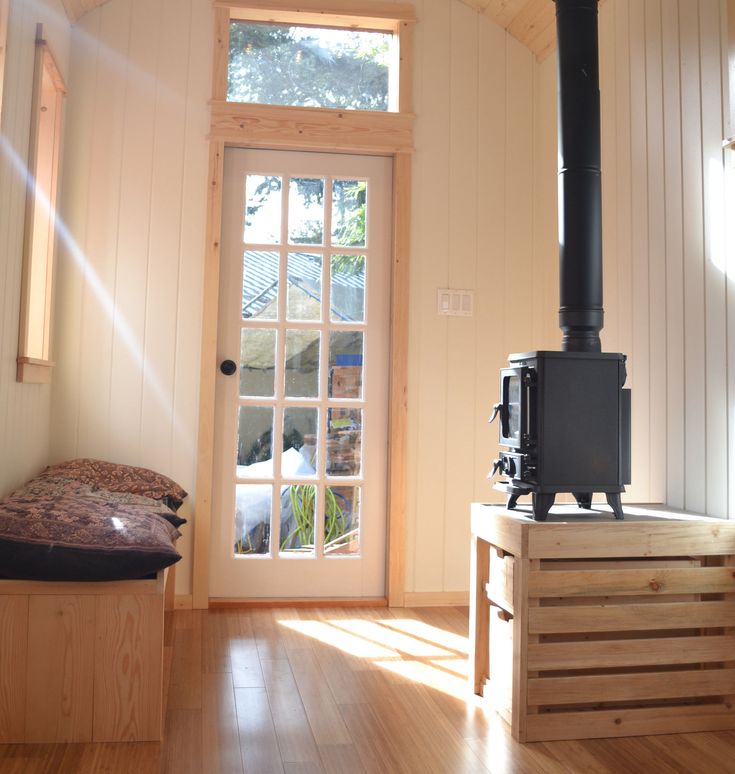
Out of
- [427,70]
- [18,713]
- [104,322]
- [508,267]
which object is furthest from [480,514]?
[427,70]

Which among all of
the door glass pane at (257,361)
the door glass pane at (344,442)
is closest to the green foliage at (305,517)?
the door glass pane at (344,442)

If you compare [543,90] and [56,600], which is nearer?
[56,600]

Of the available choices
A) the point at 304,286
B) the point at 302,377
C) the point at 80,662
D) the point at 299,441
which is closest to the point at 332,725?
the point at 80,662

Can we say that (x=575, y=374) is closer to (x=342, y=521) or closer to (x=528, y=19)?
(x=342, y=521)

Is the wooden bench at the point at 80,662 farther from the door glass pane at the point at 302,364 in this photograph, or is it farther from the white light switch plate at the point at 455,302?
the white light switch plate at the point at 455,302

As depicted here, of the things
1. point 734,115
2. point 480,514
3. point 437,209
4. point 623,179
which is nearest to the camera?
point 734,115

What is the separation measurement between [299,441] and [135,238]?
3.72ft

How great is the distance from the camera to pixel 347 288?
3754 millimetres

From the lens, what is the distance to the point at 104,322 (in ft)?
11.6

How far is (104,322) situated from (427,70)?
6.08 ft

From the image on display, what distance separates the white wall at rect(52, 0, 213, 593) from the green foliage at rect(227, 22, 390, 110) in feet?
0.57

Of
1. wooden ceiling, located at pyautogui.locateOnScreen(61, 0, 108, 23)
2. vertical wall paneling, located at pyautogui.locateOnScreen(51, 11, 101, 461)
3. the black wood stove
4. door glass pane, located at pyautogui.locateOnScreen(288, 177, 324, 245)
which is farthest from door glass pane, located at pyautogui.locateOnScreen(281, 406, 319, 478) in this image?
wooden ceiling, located at pyautogui.locateOnScreen(61, 0, 108, 23)

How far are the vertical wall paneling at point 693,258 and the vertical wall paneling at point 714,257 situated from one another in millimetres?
27

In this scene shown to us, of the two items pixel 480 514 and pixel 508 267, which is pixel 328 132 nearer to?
pixel 508 267
